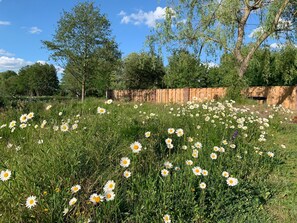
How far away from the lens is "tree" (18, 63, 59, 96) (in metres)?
53.8

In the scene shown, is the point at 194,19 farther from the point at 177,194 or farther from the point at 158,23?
the point at 177,194

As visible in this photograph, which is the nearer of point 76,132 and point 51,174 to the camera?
point 51,174

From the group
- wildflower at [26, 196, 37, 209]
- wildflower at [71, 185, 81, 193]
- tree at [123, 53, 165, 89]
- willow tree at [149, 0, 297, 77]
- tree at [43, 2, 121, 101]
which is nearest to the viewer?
wildflower at [26, 196, 37, 209]

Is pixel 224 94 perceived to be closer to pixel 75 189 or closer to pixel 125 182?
pixel 125 182

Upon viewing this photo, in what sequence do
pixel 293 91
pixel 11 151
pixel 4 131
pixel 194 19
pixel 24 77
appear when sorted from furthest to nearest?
pixel 24 77
pixel 293 91
pixel 194 19
pixel 4 131
pixel 11 151

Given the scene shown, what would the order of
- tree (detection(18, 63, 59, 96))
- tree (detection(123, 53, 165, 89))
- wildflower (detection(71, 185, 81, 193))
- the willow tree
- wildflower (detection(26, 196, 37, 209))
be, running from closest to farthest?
wildflower (detection(26, 196, 37, 209)), wildflower (detection(71, 185, 81, 193)), the willow tree, tree (detection(123, 53, 165, 89)), tree (detection(18, 63, 59, 96))

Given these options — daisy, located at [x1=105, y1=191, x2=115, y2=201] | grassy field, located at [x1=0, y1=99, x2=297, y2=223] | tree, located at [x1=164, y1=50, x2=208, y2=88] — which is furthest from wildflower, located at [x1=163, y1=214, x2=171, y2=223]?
tree, located at [x1=164, y1=50, x2=208, y2=88]

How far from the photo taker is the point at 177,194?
222cm

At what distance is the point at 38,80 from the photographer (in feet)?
179

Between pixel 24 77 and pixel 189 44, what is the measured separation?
52742mm

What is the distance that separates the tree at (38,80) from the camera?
53.8m

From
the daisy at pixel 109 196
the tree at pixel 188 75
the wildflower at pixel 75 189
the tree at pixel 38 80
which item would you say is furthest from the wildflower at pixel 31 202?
the tree at pixel 38 80

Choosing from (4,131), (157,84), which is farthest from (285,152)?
(157,84)

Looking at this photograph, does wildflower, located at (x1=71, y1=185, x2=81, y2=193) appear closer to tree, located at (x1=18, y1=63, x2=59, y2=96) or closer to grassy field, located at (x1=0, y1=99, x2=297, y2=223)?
grassy field, located at (x1=0, y1=99, x2=297, y2=223)
